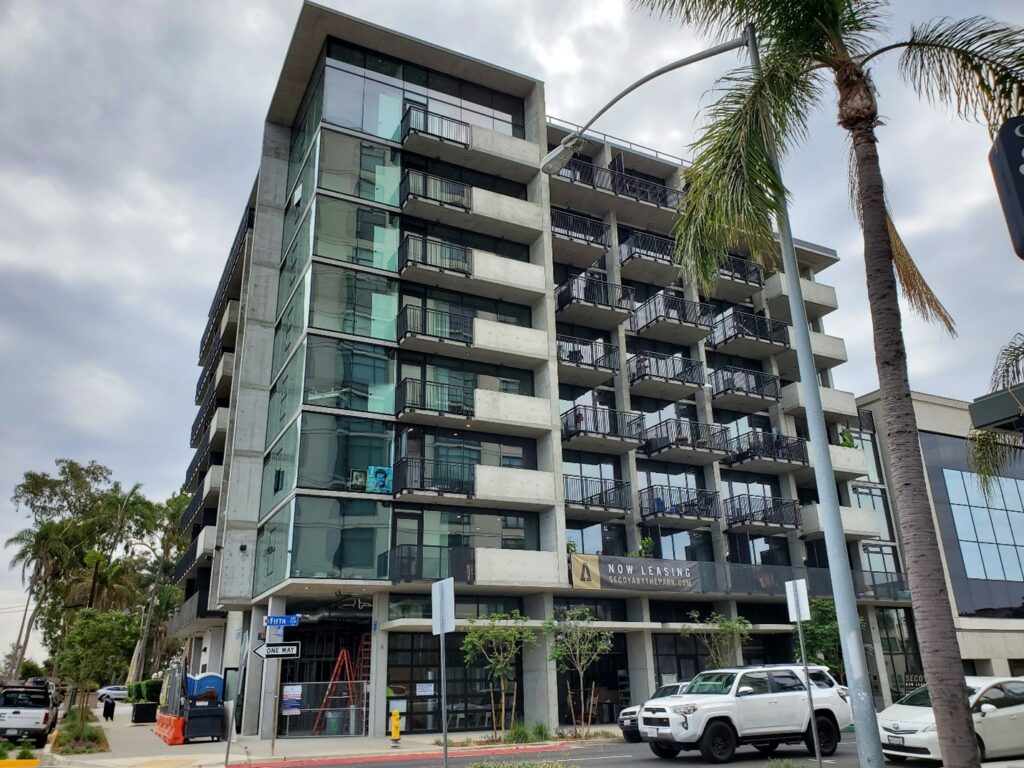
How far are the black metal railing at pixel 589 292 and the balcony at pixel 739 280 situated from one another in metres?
7.01

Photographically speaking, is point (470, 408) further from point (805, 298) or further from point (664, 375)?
point (805, 298)

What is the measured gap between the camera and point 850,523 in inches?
1485

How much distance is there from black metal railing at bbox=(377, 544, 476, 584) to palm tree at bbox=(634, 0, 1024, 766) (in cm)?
1801

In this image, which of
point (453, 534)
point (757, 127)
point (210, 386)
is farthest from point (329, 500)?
point (210, 386)

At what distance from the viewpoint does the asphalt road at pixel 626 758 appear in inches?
649

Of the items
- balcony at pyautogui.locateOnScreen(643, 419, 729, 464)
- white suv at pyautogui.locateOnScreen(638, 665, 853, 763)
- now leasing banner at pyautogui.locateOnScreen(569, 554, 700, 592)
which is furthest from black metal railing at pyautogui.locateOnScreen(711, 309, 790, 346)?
white suv at pyautogui.locateOnScreen(638, 665, 853, 763)

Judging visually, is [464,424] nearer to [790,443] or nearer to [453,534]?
[453,534]

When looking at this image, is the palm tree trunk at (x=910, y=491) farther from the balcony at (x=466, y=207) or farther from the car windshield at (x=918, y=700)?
the balcony at (x=466, y=207)

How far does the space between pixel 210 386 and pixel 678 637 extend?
1219 inches

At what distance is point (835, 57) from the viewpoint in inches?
449

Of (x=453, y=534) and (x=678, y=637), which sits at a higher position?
(x=453, y=534)

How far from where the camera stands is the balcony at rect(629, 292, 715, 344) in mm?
37375

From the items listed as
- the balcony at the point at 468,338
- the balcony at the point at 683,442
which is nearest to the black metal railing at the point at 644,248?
the balcony at the point at 468,338

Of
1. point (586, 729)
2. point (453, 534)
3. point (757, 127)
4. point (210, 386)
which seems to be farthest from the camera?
point (210, 386)
